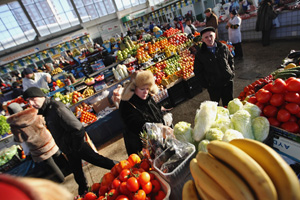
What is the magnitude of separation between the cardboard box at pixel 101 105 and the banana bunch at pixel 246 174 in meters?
4.85

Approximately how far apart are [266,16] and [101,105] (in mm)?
8303

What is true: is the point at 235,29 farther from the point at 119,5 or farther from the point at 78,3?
the point at 78,3

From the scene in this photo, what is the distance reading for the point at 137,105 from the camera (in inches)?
99.2

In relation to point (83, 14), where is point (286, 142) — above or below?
below

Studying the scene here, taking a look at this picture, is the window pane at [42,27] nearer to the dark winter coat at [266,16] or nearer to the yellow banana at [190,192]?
the dark winter coat at [266,16]

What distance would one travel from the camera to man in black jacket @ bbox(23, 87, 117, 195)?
8.24 ft

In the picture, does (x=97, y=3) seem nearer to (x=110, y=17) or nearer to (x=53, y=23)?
(x=110, y=17)

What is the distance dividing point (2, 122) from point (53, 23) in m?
22.7

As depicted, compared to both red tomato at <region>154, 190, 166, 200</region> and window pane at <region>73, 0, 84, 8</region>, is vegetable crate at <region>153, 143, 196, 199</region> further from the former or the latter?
window pane at <region>73, 0, 84, 8</region>

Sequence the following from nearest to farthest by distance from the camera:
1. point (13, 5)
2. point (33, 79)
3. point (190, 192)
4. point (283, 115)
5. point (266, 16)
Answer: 1. point (190, 192)
2. point (283, 115)
3. point (33, 79)
4. point (266, 16)
5. point (13, 5)

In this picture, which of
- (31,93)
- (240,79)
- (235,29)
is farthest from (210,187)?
(235,29)

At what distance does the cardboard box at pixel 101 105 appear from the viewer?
17.3ft

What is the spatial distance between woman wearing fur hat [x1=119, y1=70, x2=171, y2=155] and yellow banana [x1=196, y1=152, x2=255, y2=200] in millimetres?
1616

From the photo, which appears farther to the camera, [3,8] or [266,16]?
[3,8]
